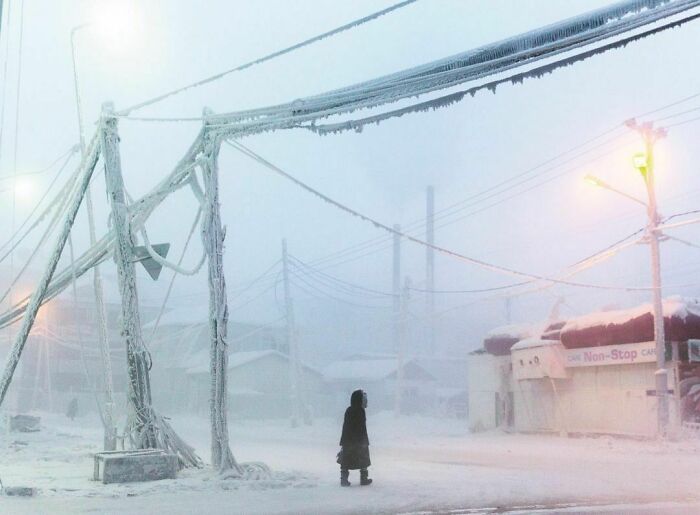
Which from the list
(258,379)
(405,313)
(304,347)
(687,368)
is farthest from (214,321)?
(304,347)

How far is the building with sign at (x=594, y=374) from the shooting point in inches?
917

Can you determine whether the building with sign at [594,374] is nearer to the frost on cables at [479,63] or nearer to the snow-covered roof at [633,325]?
the snow-covered roof at [633,325]

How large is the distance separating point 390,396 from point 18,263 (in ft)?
137

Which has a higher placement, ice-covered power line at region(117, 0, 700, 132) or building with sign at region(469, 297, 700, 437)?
ice-covered power line at region(117, 0, 700, 132)

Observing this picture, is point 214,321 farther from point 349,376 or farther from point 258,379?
point 349,376

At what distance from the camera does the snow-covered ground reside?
1023cm

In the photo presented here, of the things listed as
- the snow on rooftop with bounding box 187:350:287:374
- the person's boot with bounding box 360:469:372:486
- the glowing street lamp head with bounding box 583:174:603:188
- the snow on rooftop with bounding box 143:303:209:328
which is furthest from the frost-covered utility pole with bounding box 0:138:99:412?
the snow on rooftop with bounding box 143:303:209:328

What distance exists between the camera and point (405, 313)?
4888 centimetres

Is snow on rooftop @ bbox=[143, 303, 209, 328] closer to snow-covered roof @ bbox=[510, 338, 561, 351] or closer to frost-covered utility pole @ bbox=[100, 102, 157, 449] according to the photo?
snow-covered roof @ bbox=[510, 338, 561, 351]

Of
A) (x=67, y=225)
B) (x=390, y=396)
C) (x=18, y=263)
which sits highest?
(x=18, y=263)

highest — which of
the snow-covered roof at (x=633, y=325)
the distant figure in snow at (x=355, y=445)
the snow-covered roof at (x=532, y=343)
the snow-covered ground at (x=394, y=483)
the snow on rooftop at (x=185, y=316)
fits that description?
the snow on rooftop at (x=185, y=316)

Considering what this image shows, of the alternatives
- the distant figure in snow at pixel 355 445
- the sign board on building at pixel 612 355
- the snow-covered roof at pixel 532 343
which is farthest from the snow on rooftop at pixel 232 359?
the distant figure in snow at pixel 355 445

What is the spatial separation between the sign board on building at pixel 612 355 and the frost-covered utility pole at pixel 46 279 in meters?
18.1

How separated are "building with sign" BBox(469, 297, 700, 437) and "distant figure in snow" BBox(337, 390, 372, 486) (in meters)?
13.6
